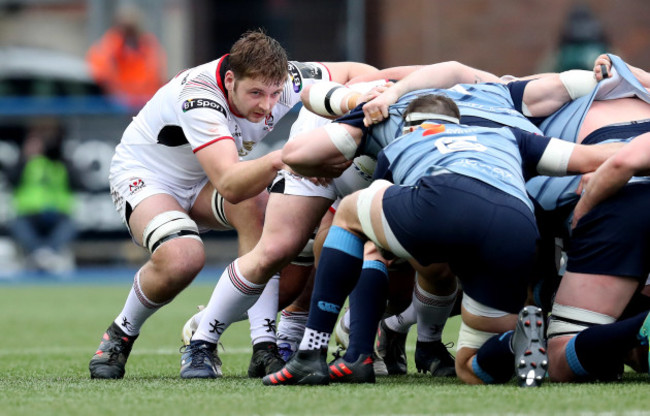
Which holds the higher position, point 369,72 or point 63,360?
point 369,72

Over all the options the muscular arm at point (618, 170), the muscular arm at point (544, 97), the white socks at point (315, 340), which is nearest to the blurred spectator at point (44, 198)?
the muscular arm at point (544, 97)

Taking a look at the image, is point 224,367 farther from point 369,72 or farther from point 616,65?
point 616,65

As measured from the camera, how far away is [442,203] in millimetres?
4355

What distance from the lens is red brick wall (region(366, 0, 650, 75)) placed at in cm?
1625

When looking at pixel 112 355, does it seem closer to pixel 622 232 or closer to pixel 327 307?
pixel 327 307

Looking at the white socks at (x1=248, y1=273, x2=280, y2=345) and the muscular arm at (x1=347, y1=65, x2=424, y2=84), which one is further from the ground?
the muscular arm at (x1=347, y1=65, x2=424, y2=84)

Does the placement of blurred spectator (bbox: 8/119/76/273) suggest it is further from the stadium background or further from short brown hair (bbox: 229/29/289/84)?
short brown hair (bbox: 229/29/289/84)

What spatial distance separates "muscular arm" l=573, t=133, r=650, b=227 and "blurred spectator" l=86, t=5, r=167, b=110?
10.2 metres

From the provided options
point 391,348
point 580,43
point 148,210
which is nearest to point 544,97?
point 391,348

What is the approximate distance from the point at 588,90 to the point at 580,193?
0.56 m

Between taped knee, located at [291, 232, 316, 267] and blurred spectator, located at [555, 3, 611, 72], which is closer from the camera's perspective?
taped knee, located at [291, 232, 316, 267]

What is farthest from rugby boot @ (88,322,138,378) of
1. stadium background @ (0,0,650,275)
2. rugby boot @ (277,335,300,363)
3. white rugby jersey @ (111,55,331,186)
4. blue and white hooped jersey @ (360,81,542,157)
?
stadium background @ (0,0,650,275)

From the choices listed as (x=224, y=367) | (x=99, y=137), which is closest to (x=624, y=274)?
(x=224, y=367)

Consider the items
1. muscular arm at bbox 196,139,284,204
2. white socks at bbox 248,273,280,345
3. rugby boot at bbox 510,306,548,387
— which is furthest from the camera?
white socks at bbox 248,273,280,345
